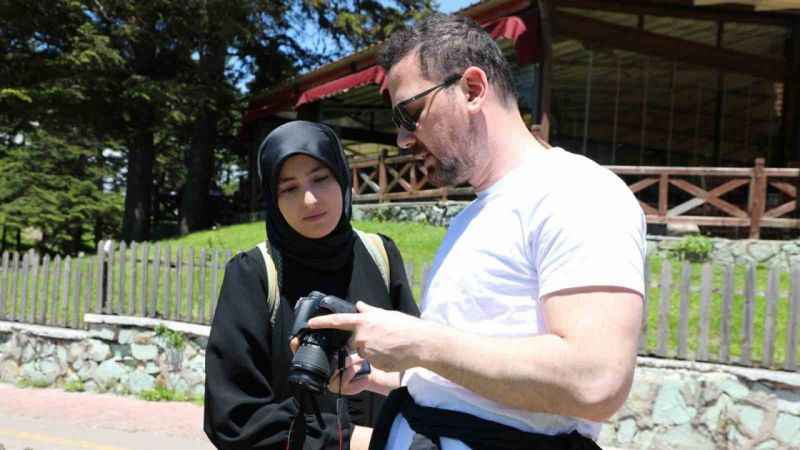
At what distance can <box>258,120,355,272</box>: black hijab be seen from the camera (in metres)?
2.27

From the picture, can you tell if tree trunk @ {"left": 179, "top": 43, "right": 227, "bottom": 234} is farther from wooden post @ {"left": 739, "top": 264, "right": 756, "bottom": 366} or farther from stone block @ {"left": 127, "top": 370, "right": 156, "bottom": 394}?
wooden post @ {"left": 739, "top": 264, "right": 756, "bottom": 366}

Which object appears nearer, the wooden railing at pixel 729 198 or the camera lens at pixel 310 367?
the camera lens at pixel 310 367

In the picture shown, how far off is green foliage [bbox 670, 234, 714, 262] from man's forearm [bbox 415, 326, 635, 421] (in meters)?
8.51

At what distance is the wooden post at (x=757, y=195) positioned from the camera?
946 centimetres

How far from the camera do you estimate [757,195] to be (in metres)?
9.49

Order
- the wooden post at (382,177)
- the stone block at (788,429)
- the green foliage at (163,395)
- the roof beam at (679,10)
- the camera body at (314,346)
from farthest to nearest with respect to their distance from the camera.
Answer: the wooden post at (382,177) < the roof beam at (679,10) < the green foliage at (163,395) < the stone block at (788,429) < the camera body at (314,346)

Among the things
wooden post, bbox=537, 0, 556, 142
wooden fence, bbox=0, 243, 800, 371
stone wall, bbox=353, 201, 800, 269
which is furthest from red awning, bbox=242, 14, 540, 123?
stone wall, bbox=353, 201, 800, 269

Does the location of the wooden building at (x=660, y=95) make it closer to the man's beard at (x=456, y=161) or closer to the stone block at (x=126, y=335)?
the stone block at (x=126, y=335)

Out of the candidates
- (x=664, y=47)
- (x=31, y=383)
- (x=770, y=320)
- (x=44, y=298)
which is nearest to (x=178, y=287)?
(x=44, y=298)

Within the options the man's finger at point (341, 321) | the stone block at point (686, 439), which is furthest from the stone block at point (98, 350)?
the man's finger at point (341, 321)

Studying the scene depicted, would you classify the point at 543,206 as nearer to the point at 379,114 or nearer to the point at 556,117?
the point at 556,117

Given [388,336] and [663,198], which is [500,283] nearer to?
[388,336]

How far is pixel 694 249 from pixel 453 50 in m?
8.41

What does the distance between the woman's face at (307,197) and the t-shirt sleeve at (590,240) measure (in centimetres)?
105
